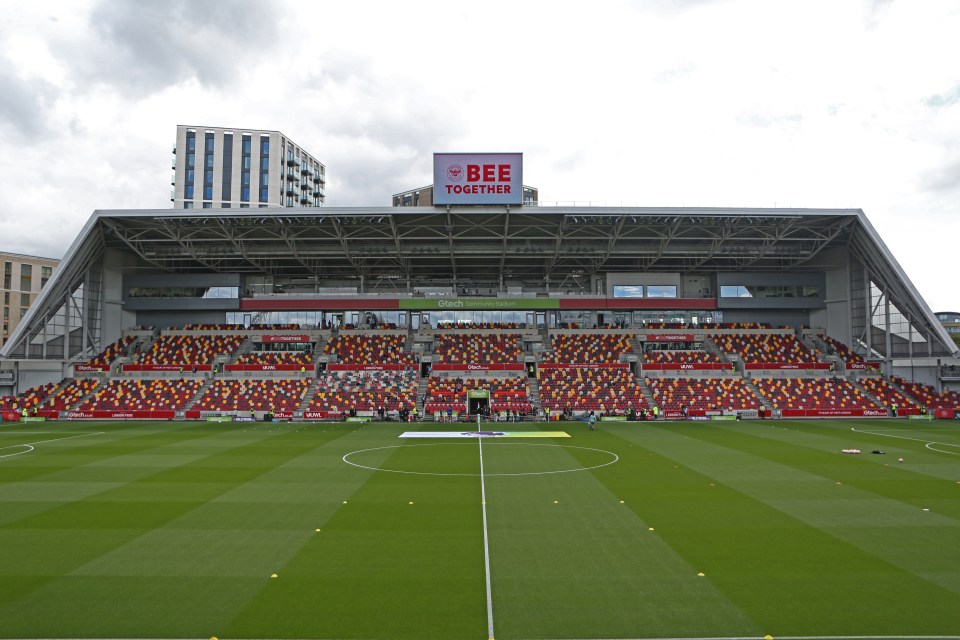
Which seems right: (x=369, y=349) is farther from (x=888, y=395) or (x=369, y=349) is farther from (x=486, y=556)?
(x=486, y=556)

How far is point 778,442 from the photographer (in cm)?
3528

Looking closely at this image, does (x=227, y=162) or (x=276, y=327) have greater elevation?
(x=227, y=162)

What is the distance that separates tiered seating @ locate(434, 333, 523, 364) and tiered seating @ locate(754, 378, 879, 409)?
2336 centimetres

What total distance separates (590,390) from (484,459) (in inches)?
1091

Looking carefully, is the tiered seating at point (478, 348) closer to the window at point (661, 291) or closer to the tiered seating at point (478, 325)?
the tiered seating at point (478, 325)

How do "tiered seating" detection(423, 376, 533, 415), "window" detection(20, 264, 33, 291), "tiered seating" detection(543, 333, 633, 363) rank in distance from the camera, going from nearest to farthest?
"tiered seating" detection(423, 376, 533, 415) < "tiered seating" detection(543, 333, 633, 363) < "window" detection(20, 264, 33, 291)

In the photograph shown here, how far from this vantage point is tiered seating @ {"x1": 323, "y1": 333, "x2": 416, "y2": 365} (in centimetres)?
6131

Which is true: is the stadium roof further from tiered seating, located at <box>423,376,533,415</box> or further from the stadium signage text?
tiered seating, located at <box>423,376,533,415</box>

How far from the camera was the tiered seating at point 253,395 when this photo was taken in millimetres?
53031

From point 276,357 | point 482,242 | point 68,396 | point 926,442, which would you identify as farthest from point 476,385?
point 68,396

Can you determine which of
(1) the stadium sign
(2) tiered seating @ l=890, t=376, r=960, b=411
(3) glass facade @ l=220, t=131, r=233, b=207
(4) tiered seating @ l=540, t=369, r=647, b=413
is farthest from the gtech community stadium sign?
(3) glass facade @ l=220, t=131, r=233, b=207

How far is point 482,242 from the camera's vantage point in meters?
59.8

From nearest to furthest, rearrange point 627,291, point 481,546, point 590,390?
point 481,546 → point 590,390 → point 627,291

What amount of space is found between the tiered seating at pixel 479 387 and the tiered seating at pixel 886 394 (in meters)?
30.7
